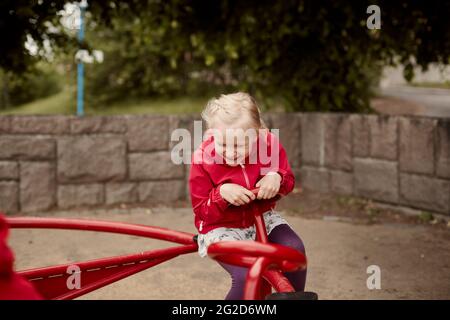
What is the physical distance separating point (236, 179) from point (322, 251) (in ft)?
8.97

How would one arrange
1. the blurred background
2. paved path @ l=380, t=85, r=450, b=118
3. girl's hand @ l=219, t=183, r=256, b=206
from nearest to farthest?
girl's hand @ l=219, t=183, r=256, b=206 < the blurred background < paved path @ l=380, t=85, r=450, b=118

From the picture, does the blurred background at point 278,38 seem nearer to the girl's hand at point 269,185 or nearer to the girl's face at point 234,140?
the girl's face at point 234,140

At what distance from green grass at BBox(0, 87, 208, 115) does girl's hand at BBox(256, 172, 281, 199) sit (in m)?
14.0

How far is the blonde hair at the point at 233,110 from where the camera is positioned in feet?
7.05

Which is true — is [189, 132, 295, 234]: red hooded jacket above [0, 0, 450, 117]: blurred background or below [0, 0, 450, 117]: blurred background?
below

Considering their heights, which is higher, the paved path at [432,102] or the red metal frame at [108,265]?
the paved path at [432,102]

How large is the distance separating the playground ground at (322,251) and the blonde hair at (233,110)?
1.88m

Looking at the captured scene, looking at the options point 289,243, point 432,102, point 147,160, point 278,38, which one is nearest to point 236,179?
point 289,243

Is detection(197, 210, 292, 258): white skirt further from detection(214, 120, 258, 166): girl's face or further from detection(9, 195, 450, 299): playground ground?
detection(9, 195, 450, 299): playground ground

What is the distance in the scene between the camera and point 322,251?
4.81 meters

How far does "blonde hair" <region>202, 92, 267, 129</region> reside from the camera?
215cm

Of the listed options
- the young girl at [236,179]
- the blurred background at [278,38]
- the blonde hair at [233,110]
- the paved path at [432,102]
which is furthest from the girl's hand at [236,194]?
the paved path at [432,102]

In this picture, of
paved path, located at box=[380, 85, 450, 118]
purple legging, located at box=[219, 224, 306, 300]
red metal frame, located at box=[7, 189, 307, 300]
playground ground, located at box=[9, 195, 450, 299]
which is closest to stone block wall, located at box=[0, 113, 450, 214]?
playground ground, located at box=[9, 195, 450, 299]
